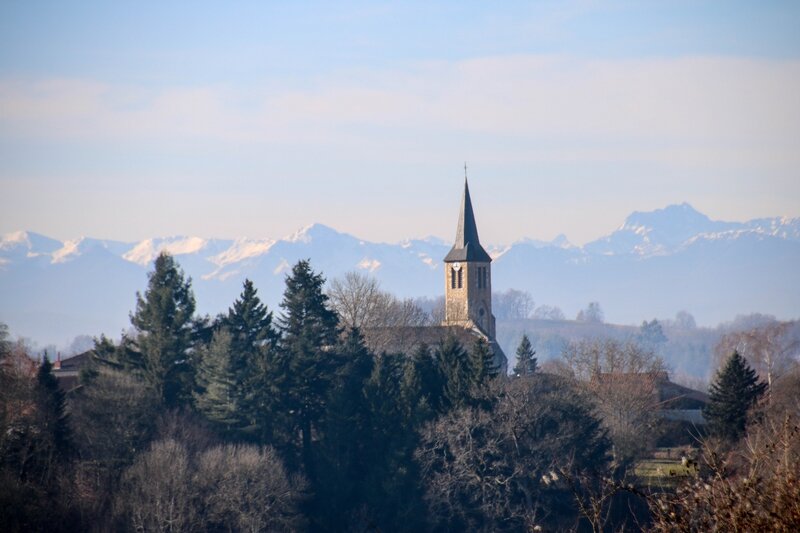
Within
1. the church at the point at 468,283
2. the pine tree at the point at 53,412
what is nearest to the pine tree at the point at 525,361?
the church at the point at 468,283

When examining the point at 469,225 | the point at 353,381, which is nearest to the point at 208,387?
the point at 353,381

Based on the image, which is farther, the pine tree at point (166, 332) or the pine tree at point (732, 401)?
the pine tree at point (732, 401)

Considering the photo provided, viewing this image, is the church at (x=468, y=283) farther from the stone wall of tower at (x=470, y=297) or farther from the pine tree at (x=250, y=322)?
the pine tree at (x=250, y=322)

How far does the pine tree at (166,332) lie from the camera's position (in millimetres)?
45281

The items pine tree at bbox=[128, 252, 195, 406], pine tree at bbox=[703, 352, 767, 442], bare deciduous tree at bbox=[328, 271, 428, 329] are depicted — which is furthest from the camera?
bare deciduous tree at bbox=[328, 271, 428, 329]

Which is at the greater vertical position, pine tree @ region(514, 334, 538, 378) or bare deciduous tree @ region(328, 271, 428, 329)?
bare deciduous tree @ region(328, 271, 428, 329)

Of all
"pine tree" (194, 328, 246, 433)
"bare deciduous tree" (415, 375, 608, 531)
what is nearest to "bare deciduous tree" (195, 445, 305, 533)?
"pine tree" (194, 328, 246, 433)

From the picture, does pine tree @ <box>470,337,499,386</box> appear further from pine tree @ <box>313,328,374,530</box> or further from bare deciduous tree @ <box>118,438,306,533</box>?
bare deciduous tree @ <box>118,438,306,533</box>

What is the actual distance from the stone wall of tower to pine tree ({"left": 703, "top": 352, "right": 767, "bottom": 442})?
27.3 meters

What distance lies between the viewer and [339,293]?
226 ft

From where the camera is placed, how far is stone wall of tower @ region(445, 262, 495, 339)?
243ft

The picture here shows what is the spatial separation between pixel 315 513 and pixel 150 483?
7.05m

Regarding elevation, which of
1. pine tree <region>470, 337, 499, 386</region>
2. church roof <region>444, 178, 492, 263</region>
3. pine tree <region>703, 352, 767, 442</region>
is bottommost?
pine tree <region>703, 352, 767, 442</region>

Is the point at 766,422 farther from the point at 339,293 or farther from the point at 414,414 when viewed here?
the point at 339,293
